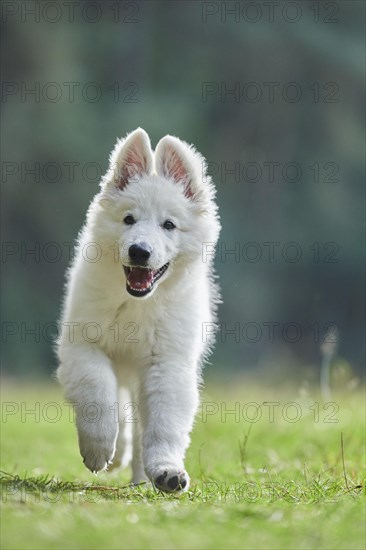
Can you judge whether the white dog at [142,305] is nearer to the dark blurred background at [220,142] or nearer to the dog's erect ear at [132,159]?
the dog's erect ear at [132,159]

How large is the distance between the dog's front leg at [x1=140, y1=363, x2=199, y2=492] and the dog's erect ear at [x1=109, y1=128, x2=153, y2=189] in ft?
3.49

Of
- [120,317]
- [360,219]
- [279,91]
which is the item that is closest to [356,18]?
[360,219]

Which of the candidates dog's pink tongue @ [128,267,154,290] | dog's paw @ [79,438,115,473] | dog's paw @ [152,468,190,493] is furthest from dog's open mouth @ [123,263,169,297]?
dog's paw @ [152,468,190,493]

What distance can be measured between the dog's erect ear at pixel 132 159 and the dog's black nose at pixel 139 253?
2.15 ft

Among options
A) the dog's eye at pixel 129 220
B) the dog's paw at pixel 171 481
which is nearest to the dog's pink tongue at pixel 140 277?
the dog's eye at pixel 129 220

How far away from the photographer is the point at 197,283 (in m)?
5.34

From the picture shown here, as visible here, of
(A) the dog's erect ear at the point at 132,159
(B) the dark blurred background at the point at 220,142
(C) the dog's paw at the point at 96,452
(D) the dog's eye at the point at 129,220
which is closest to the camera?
(C) the dog's paw at the point at 96,452

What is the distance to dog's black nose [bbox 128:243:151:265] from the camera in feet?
15.5

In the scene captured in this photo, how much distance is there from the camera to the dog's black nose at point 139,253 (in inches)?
185

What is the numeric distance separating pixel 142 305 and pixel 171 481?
1103 mm

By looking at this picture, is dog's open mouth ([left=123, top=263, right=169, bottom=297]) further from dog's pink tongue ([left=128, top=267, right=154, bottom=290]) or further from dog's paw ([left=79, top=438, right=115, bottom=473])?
dog's paw ([left=79, top=438, right=115, bottom=473])

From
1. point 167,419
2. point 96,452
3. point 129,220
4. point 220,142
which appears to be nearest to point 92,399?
point 96,452

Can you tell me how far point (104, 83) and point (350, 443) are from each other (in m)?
11.3

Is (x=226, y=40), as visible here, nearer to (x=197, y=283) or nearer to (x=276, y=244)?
(x=276, y=244)
